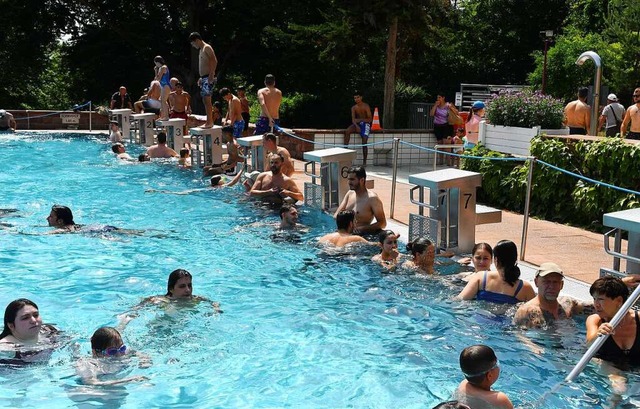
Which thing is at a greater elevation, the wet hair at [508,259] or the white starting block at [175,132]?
the white starting block at [175,132]

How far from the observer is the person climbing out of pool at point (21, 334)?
6.16 metres

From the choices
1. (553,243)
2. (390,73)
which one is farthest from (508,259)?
(390,73)

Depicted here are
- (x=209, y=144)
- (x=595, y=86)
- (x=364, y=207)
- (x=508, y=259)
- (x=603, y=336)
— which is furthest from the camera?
(x=209, y=144)

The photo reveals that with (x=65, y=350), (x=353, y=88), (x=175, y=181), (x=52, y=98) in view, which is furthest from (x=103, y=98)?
(x=65, y=350)

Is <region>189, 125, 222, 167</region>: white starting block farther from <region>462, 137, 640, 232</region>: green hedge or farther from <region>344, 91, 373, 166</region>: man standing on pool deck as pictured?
<region>462, 137, 640, 232</region>: green hedge

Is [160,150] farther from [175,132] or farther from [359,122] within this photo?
[359,122]

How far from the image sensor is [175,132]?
66.3 feet

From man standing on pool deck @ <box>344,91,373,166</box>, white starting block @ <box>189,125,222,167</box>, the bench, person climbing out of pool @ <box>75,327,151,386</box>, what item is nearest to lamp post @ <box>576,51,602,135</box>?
the bench

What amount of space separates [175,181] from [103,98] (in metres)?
19.9

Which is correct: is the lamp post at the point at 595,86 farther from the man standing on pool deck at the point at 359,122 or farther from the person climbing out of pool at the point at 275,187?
the man standing on pool deck at the point at 359,122

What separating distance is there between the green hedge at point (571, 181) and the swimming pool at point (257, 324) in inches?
112

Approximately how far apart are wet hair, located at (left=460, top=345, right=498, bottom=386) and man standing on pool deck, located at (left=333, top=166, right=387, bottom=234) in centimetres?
556

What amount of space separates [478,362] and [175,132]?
53.2 feet

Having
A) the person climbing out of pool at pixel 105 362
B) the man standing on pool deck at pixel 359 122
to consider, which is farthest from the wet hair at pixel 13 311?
the man standing on pool deck at pixel 359 122
